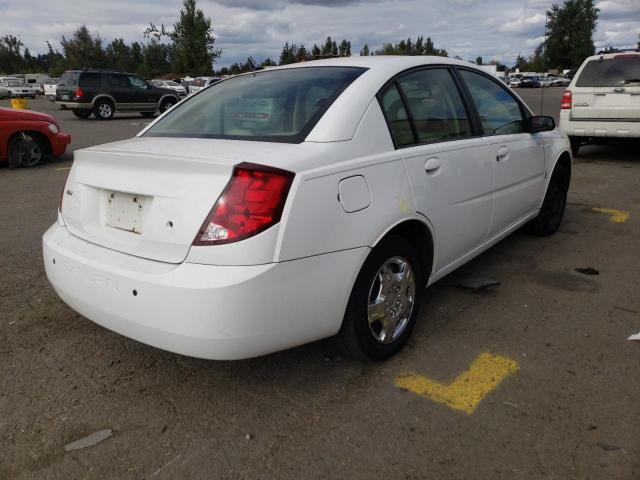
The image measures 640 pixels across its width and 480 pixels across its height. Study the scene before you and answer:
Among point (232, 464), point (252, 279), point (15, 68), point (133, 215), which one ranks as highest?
point (15, 68)

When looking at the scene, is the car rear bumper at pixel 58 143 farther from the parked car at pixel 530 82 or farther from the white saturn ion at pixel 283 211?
the parked car at pixel 530 82

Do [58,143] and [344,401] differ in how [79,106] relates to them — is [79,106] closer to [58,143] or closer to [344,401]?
[58,143]

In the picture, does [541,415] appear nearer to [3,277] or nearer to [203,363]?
[203,363]

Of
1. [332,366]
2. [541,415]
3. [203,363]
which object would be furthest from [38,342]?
[541,415]

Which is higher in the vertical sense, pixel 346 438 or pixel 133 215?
pixel 133 215

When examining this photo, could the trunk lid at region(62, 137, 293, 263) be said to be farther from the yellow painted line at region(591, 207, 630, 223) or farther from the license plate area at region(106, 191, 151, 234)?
the yellow painted line at region(591, 207, 630, 223)

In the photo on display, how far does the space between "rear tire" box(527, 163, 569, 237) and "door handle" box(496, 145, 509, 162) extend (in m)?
1.26

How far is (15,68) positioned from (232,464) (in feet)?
329

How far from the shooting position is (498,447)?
2.30 meters

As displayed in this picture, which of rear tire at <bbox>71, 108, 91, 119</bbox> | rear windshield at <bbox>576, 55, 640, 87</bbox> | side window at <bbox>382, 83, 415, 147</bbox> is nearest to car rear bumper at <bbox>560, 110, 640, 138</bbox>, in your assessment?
rear windshield at <bbox>576, 55, 640, 87</bbox>

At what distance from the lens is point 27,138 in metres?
9.58

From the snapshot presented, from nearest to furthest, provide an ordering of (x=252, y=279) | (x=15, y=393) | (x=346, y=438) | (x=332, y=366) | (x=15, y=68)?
(x=252, y=279), (x=346, y=438), (x=15, y=393), (x=332, y=366), (x=15, y=68)

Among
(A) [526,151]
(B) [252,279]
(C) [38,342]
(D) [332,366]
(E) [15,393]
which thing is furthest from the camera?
(A) [526,151]

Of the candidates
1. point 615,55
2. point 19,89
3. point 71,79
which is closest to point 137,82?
point 71,79
